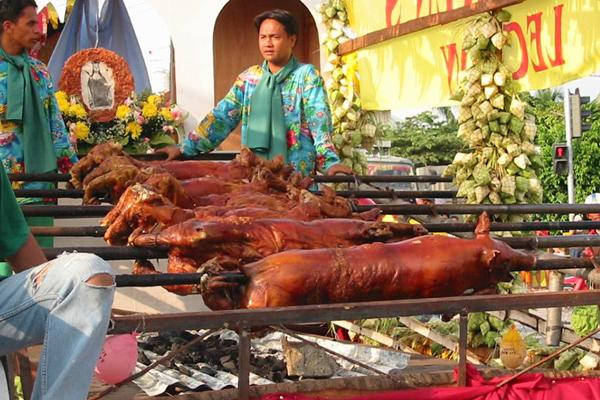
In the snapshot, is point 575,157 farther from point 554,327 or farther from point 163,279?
point 163,279

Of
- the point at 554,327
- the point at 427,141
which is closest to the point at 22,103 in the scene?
the point at 554,327

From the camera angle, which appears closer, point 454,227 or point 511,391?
point 511,391

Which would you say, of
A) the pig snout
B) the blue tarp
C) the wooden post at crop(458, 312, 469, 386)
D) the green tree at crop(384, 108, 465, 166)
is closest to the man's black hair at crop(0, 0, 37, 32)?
the pig snout

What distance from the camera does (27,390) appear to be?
9.56 feet

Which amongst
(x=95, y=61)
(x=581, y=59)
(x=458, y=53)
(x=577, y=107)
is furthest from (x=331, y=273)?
(x=577, y=107)

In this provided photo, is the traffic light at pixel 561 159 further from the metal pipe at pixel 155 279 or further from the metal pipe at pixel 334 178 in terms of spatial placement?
the metal pipe at pixel 155 279

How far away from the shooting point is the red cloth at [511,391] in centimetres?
330

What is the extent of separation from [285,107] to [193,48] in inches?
201

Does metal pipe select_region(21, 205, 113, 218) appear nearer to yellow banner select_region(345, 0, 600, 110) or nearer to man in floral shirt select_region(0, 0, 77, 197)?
man in floral shirt select_region(0, 0, 77, 197)

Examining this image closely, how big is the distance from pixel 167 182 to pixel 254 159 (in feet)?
3.22

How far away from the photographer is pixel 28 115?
539 cm

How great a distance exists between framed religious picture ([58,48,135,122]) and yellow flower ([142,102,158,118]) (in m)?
0.33

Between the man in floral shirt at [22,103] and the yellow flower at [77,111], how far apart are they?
5.89 ft

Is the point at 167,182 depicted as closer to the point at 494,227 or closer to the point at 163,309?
the point at 494,227
